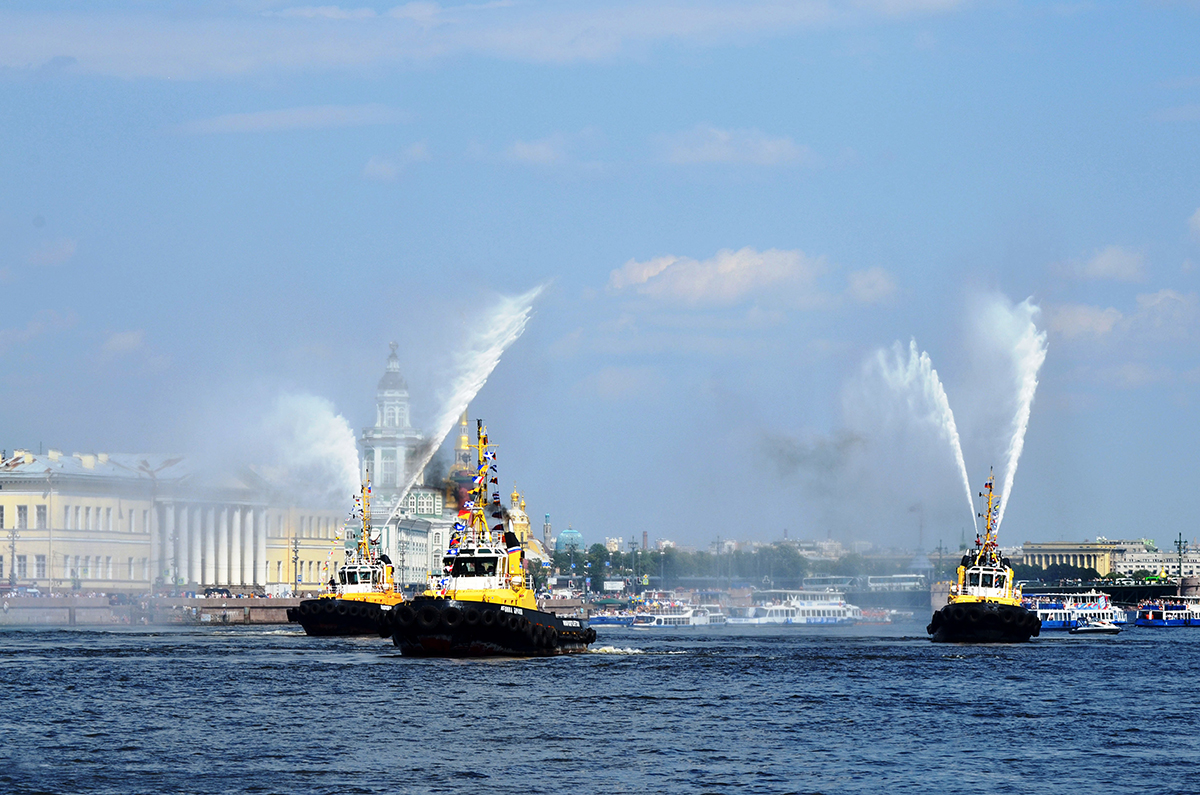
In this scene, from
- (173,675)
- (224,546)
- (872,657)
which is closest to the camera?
(173,675)

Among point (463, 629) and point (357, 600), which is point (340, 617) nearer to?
point (357, 600)

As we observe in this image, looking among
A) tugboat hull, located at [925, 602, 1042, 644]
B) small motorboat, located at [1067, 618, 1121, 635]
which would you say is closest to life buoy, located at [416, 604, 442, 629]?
tugboat hull, located at [925, 602, 1042, 644]

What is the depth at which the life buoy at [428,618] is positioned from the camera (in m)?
71.9

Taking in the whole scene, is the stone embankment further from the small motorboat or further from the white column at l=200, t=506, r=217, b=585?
the small motorboat

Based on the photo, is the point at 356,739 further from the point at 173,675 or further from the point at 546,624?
the point at 546,624

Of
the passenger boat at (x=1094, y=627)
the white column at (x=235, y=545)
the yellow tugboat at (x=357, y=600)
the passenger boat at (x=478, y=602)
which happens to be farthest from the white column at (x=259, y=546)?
the passenger boat at (x=478, y=602)

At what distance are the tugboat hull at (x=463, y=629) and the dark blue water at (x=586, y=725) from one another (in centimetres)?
100

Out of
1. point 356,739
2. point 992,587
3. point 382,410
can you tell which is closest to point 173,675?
point 356,739

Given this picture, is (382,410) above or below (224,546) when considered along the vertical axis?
above

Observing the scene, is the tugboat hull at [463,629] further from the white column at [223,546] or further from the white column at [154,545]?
the white column at [223,546]

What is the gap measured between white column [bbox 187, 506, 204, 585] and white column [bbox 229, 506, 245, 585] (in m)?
5.11

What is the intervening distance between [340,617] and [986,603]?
39327mm

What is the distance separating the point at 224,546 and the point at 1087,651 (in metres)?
112

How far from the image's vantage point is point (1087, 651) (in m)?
96.6
